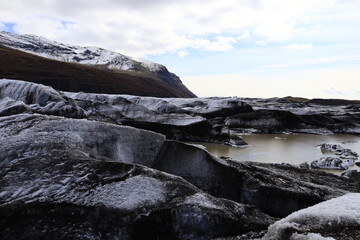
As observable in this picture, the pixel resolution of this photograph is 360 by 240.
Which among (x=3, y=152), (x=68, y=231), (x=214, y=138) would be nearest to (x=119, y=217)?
(x=68, y=231)

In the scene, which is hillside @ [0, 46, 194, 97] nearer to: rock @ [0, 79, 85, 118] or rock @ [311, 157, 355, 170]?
rock @ [0, 79, 85, 118]

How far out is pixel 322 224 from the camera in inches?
118

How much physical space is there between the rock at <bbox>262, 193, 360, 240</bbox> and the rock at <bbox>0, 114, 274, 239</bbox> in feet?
2.81

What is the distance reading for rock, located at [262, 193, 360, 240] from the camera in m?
2.78

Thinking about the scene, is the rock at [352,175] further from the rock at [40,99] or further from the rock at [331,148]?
the rock at [40,99]

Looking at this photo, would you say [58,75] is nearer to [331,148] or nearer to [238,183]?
[331,148]

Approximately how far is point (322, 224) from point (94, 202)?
255 centimetres

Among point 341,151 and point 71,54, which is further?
point 71,54

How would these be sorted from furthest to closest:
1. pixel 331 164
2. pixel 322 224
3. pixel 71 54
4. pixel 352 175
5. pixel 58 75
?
pixel 71 54 → pixel 58 75 → pixel 331 164 → pixel 352 175 → pixel 322 224

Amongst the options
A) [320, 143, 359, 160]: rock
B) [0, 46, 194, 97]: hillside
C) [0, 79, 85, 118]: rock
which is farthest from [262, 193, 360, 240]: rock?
[0, 46, 194, 97]: hillside

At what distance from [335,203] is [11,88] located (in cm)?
1808

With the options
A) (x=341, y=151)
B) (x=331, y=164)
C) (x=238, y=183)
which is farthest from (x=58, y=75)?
(x=238, y=183)

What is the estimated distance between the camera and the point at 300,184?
239 inches

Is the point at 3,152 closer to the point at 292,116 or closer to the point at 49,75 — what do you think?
the point at 292,116
